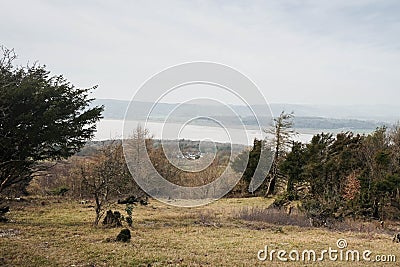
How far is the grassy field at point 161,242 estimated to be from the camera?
277 inches

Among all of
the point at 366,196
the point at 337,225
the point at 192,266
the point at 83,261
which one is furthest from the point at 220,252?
the point at 366,196

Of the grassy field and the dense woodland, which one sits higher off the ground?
the dense woodland

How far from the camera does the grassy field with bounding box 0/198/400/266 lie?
7.04 meters

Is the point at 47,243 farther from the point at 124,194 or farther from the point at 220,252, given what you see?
the point at 124,194
